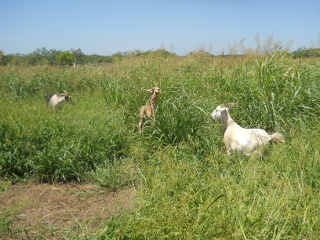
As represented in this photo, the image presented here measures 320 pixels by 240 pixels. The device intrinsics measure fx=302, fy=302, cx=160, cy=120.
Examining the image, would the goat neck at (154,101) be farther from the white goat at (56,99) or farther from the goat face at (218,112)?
the white goat at (56,99)

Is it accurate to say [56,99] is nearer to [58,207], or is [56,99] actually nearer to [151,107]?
[151,107]

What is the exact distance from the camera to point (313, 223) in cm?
219

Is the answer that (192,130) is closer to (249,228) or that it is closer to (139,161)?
(139,161)

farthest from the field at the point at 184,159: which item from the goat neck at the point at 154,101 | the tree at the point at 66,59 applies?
the tree at the point at 66,59

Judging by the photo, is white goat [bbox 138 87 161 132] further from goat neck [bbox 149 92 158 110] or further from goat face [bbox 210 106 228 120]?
goat face [bbox 210 106 228 120]

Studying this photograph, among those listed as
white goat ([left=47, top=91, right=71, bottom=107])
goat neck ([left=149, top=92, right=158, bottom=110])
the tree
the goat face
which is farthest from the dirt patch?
the tree

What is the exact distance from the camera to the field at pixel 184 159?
2289 mm

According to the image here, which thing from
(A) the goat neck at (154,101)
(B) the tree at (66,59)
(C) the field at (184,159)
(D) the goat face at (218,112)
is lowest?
(C) the field at (184,159)

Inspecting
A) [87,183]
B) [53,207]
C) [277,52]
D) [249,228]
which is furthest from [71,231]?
[277,52]

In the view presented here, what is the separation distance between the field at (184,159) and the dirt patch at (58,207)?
0.03m

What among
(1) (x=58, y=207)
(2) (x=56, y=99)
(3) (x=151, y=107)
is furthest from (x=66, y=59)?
(1) (x=58, y=207)

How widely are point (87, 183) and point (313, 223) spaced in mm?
2637

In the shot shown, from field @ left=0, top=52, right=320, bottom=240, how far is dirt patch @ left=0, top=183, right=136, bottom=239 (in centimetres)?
3

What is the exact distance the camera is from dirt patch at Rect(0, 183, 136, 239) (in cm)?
267
